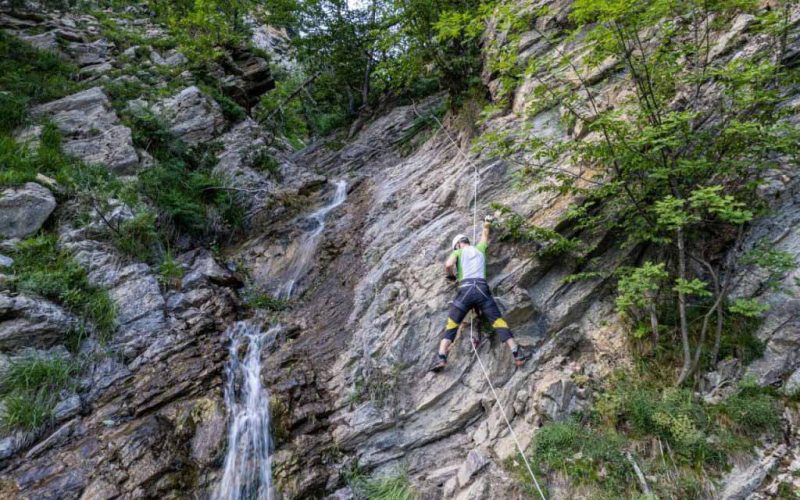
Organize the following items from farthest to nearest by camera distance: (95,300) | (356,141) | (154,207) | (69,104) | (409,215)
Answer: (356,141) < (69,104) < (154,207) < (409,215) < (95,300)

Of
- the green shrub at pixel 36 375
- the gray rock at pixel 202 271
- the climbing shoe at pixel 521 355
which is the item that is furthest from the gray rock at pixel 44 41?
the climbing shoe at pixel 521 355

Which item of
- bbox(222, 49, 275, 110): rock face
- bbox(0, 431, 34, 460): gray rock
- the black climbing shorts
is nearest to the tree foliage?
the black climbing shorts

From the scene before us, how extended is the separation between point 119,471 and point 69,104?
36.5 feet

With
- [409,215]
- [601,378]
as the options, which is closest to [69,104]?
[409,215]

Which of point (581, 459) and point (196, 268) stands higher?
point (196, 268)

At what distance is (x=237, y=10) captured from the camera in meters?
17.4

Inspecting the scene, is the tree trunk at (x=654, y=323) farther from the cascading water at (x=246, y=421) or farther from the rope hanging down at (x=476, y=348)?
the cascading water at (x=246, y=421)

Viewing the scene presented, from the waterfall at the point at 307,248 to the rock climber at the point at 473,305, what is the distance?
4623 mm

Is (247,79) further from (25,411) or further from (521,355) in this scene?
(521,355)

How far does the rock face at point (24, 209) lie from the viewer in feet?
25.7

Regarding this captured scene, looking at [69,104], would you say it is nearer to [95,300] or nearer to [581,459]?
[95,300]

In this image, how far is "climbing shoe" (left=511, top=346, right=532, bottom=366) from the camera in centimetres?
559

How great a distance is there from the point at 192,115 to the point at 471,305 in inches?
470

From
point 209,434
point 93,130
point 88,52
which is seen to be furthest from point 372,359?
point 88,52
